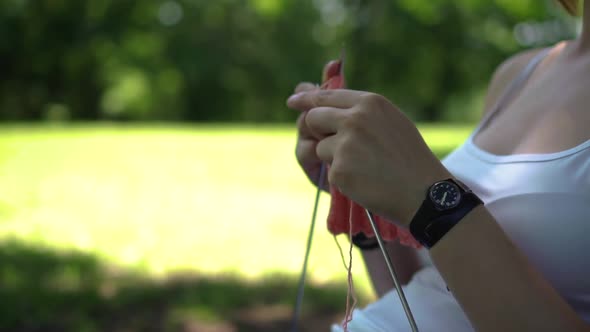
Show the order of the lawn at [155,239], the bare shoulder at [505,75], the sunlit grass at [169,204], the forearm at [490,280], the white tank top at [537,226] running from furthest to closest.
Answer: the sunlit grass at [169,204], the lawn at [155,239], the bare shoulder at [505,75], the white tank top at [537,226], the forearm at [490,280]

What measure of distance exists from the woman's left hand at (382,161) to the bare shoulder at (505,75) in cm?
65

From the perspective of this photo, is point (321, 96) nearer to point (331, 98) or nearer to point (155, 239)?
point (331, 98)

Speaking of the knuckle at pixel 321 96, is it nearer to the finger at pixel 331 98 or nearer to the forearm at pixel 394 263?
the finger at pixel 331 98

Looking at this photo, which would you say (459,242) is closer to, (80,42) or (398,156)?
(398,156)

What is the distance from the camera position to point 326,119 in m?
0.89

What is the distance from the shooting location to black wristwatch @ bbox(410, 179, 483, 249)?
2.59 ft

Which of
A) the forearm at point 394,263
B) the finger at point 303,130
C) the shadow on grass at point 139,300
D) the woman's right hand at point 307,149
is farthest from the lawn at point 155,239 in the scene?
the finger at point 303,130

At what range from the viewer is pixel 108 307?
288cm

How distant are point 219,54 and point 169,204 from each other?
22.5 m

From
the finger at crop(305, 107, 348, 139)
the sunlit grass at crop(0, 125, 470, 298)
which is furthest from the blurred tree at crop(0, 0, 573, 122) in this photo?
the finger at crop(305, 107, 348, 139)

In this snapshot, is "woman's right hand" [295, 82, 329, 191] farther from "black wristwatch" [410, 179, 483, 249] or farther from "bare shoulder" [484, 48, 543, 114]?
"bare shoulder" [484, 48, 543, 114]

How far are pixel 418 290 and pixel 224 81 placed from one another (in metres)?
27.0

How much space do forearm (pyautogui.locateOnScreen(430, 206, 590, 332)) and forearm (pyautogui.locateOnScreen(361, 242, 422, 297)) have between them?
0.54 metres

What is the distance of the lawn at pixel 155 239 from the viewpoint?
9.46 ft
